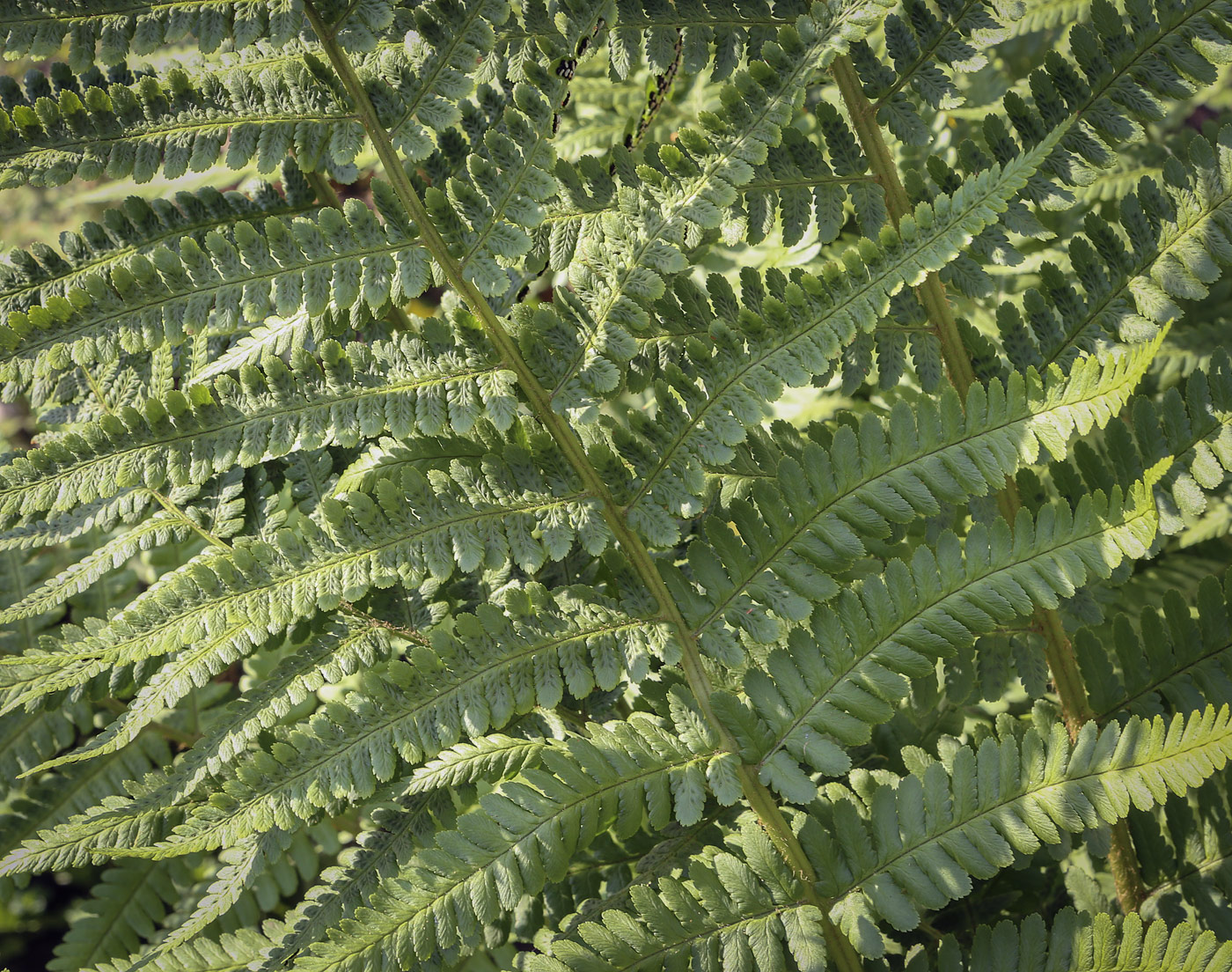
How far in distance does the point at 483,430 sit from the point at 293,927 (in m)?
0.62

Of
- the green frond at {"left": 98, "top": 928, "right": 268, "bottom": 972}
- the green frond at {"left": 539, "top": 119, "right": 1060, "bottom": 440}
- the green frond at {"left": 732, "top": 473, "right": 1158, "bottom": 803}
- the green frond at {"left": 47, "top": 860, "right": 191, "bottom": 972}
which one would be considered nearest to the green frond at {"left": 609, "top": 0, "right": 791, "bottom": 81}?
the green frond at {"left": 539, "top": 119, "right": 1060, "bottom": 440}

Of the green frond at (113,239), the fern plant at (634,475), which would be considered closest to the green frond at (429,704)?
the fern plant at (634,475)

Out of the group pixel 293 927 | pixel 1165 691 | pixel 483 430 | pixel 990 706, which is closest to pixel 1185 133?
pixel 1165 691

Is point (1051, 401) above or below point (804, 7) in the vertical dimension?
below

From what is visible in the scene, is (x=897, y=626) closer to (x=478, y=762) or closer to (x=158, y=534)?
(x=478, y=762)

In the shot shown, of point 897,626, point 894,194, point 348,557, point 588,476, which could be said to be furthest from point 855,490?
point 348,557

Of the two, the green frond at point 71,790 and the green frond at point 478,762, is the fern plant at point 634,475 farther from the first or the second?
the green frond at point 71,790

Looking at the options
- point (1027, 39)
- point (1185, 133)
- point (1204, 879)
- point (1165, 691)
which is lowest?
point (1204, 879)

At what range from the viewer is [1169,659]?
3.80 ft

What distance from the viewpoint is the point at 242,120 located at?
1.01 meters

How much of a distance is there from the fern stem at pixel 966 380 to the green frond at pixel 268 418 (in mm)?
570

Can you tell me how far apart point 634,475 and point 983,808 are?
1.68ft

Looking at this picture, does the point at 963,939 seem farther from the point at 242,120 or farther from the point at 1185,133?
the point at 242,120

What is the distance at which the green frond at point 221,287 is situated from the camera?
0.95 metres
